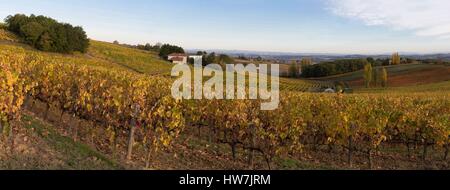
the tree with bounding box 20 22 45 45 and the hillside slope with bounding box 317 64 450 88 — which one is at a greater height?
the tree with bounding box 20 22 45 45

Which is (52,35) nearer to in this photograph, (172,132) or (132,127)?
(132,127)

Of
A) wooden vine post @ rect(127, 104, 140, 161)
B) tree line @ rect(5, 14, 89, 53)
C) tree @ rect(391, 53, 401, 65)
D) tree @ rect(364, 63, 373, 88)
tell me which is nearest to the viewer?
wooden vine post @ rect(127, 104, 140, 161)

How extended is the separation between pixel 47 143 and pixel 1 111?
5.38 feet

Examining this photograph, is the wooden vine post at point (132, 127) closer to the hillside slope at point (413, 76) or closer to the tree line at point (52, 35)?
the tree line at point (52, 35)

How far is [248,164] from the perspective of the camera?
13.9m

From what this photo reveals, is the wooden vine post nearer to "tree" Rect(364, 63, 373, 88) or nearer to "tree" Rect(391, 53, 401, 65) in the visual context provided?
"tree" Rect(364, 63, 373, 88)

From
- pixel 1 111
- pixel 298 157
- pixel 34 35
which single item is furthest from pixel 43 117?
pixel 34 35

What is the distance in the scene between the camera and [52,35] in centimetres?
6094

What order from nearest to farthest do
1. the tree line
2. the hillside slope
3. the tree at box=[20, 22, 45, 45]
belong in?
the tree line → the tree at box=[20, 22, 45, 45] → the hillside slope

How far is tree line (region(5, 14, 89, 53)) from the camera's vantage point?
2379 inches

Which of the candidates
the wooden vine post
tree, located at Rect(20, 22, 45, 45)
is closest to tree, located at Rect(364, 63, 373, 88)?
tree, located at Rect(20, 22, 45, 45)

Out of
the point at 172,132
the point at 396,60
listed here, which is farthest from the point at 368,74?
the point at 172,132

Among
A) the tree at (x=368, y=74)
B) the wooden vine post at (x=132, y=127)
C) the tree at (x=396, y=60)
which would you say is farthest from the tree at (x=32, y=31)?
the tree at (x=396, y=60)
